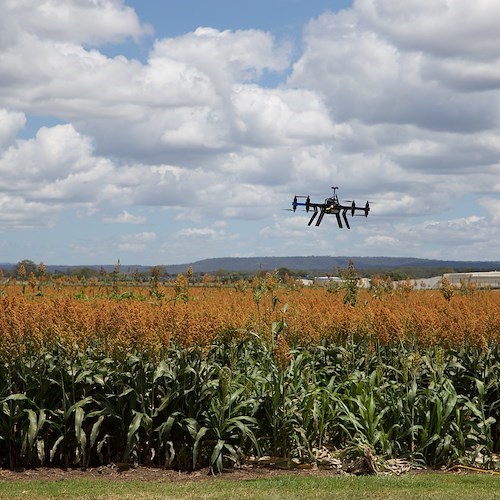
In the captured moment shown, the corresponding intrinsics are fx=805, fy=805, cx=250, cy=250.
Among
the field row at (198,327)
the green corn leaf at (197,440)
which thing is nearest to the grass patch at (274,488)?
Result: the green corn leaf at (197,440)

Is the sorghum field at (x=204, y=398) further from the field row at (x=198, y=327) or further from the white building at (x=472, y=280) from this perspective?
the white building at (x=472, y=280)

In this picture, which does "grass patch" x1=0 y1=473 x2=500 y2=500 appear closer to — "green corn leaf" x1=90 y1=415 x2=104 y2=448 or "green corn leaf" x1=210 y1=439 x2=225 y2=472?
"green corn leaf" x1=210 y1=439 x2=225 y2=472

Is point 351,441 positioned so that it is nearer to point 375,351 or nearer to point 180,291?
point 375,351

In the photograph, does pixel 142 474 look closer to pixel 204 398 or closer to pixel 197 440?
pixel 197 440

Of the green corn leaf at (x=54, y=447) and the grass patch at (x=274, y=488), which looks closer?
the grass patch at (x=274, y=488)

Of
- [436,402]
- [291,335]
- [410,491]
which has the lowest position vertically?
[410,491]

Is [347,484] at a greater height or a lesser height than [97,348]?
lesser

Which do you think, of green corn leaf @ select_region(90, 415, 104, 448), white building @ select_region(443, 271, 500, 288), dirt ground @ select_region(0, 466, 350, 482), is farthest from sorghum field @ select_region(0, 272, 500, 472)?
white building @ select_region(443, 271, 500, 288)

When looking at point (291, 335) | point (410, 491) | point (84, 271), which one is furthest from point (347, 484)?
point (84, 271)
